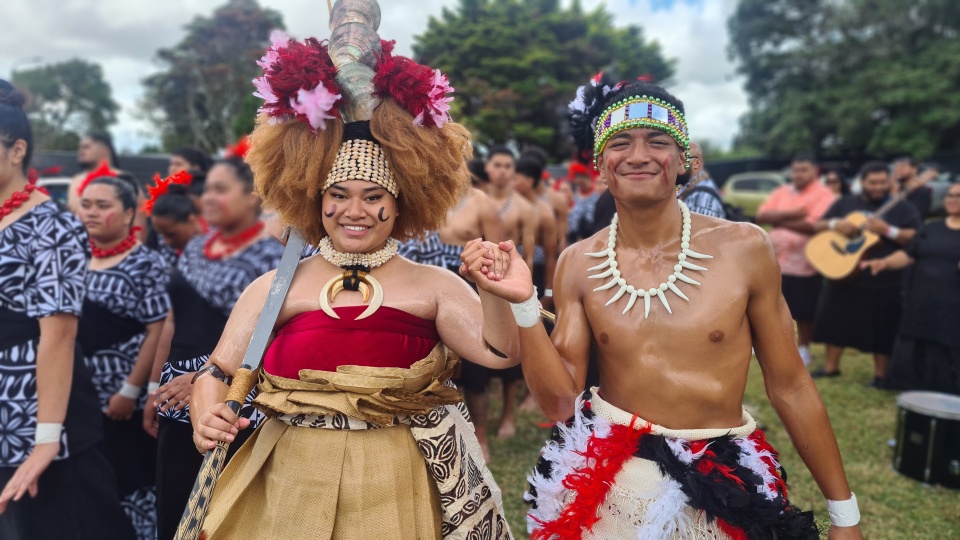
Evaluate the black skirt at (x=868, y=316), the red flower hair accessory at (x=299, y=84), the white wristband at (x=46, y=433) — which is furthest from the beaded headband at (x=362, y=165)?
the black skirt at (x=868, y=316)

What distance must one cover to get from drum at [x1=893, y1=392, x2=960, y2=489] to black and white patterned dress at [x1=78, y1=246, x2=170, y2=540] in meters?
4.62

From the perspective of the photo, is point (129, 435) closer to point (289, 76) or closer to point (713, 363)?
point (289, 76)

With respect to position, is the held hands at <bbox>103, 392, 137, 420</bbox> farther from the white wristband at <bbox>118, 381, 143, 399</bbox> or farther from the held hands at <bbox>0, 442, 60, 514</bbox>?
the held hands at <bbox>0, 442, 60, 514</bbox>

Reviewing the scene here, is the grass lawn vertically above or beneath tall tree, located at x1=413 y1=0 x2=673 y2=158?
beneath

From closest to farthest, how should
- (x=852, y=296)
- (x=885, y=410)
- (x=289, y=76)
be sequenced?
(x=289, y=76)
(x=885, y=410)
(x=852, y=296)

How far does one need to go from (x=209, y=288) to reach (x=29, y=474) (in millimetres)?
969

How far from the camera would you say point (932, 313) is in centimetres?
591

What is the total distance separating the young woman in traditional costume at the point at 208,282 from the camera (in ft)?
9.06

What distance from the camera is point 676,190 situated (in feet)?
7.00

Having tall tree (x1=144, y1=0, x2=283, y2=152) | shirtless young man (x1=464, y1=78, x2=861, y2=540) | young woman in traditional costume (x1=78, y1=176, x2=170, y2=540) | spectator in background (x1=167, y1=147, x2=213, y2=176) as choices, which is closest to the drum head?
shirtless young man (x1=464, y1=78, x2=861, y2=540)

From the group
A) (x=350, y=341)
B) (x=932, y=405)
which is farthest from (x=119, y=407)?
(x=932, y=405)

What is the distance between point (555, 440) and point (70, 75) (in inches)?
1745

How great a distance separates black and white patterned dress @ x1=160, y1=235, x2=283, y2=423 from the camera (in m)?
2.93

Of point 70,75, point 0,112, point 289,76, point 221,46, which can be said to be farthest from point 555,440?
point 70,75
